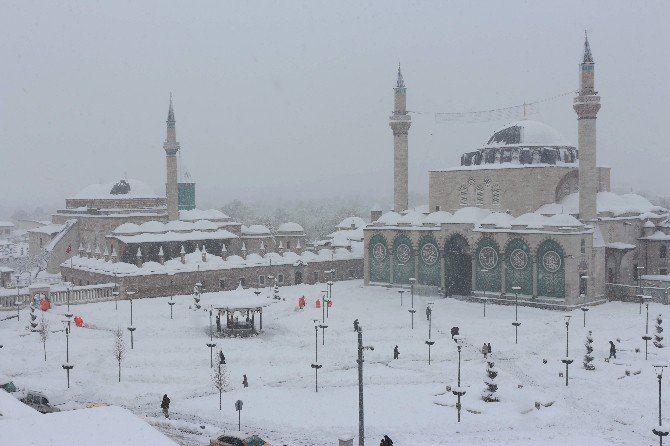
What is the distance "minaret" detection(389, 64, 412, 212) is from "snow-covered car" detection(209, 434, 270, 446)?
45224 mm

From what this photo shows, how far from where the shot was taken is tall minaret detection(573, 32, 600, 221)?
51.6 metres

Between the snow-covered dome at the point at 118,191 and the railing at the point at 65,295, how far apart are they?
20.4 m

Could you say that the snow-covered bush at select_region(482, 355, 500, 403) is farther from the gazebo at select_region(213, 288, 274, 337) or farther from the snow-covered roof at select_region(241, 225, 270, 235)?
the snow-covered roof at select_region(241, 225, 270, 235)

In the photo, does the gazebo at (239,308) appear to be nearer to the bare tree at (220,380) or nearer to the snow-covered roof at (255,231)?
the bare tree at (220,380)

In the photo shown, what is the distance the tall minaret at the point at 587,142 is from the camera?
169ft

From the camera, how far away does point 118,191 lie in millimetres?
72125

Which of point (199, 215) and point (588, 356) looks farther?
point (199, 215)

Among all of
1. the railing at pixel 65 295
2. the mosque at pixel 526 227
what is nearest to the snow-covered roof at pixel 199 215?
the mosque at pixel 526 227

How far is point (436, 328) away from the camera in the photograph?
4281 cm

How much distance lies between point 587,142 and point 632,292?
11.4 meters

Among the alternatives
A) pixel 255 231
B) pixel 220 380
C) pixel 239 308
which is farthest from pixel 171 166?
pixel 220 380

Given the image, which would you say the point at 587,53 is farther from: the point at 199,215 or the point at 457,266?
the point at 199,215

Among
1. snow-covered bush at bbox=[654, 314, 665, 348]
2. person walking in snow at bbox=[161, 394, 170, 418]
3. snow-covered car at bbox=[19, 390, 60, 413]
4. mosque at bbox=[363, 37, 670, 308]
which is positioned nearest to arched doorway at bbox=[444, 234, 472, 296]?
mosque at bbox=[363, 37, 670, 308]

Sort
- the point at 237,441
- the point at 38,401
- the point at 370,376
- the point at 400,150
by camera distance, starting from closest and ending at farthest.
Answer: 1. the point at 237,441
2. the point at 38,401
3. the point at 370,376
4. the point at 400,150
